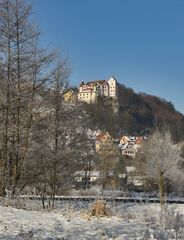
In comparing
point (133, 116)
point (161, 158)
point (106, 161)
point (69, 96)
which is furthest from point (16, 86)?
point (133, 116)

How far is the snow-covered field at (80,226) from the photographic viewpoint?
8914mm

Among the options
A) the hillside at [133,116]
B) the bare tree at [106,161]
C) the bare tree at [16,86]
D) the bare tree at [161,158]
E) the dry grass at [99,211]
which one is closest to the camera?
the dry grass at [99,211]

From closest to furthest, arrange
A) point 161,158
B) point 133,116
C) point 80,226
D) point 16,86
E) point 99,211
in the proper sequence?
1. point 80,226
2. point 99,211
3. point 16,86
4. point 161,158
5. point 133,116

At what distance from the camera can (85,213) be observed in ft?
40.3

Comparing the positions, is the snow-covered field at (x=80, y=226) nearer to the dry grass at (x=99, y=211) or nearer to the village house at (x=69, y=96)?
the dry grass at (x=99, y=211)

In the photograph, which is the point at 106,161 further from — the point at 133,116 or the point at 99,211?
the point at 133,116

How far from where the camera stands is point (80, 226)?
1027 centimetres

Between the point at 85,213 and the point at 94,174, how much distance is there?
55.8 meters

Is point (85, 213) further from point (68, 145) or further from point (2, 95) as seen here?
point (68, 145)

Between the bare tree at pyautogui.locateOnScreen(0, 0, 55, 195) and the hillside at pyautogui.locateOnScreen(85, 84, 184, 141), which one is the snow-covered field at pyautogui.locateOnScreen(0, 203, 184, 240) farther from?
the hillside at pyautogui.locateOnScreen(85, 84, 184, 141)

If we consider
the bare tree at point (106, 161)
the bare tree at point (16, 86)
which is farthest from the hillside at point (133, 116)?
the bare tree at point (16, 86)

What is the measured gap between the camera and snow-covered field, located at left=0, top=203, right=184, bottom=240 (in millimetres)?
8914

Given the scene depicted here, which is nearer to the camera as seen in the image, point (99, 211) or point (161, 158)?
point (99, 211)

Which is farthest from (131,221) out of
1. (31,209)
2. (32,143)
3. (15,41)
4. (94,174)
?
(94,174)
